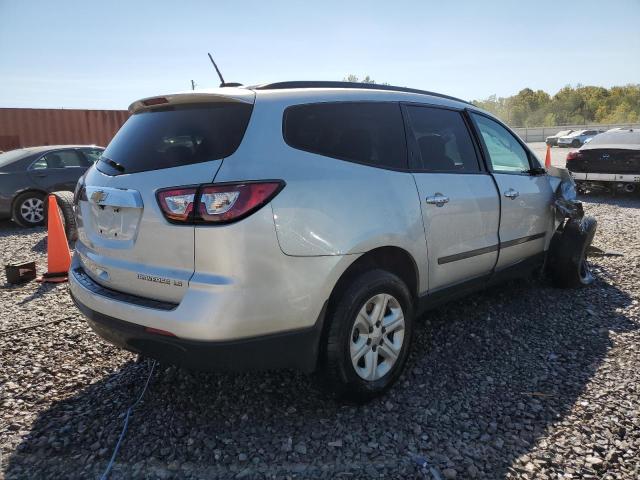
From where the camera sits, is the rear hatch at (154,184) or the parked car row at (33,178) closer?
the rear hatch at (154,184)

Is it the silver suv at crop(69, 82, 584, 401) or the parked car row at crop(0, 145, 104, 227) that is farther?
the parked car row at crop(0, 145, 104, 227)

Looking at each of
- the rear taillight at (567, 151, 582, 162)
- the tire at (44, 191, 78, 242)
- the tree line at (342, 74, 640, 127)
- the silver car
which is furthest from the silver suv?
the tree line at (342, 74, 640, 127)

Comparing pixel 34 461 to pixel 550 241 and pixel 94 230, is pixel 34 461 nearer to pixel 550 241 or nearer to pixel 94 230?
pixel 94 230

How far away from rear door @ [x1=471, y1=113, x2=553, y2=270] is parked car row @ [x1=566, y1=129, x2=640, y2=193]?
23.6ft

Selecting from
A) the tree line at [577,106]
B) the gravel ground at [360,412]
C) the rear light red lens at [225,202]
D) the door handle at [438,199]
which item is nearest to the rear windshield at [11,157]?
the gravel ground at [360,412]

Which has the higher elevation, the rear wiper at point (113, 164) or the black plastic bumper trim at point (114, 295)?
the rear wiper at point (113, 164)

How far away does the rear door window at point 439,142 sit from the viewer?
3141 millimetres

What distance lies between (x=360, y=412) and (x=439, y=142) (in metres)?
1.88

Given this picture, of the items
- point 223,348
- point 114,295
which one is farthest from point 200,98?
point 223,348

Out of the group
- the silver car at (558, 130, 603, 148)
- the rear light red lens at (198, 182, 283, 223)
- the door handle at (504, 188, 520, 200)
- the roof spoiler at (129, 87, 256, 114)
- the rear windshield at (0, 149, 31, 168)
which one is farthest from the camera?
the silver car at (558, 130, 603, 148)

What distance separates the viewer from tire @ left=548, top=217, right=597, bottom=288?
4449 mm

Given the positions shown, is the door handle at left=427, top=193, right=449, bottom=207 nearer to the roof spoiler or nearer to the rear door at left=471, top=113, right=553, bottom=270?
the rear door at left=471, top=113, right=553, bottom=270

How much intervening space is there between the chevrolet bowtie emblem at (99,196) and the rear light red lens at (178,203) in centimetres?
45

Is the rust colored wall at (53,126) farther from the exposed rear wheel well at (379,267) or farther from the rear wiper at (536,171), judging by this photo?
the exposed rear wheel well at (379,267)
